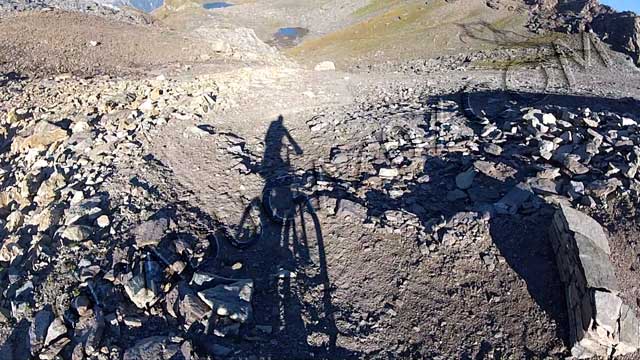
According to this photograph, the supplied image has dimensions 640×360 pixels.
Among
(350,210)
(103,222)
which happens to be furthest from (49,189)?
(350,210)

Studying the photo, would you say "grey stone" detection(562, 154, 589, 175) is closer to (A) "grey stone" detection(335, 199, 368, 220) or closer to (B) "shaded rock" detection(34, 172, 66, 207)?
(A) "grey stone" detection(335, 199, 368, 220)

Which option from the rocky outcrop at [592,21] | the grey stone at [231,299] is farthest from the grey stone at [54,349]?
the rocky outcrop at [592,21]

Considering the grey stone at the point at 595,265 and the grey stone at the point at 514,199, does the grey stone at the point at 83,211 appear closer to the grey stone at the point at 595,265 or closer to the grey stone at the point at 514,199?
the grey stone at the point at 514,199

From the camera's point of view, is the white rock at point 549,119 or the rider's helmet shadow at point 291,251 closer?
the rider's helmet shadow at point 291,251

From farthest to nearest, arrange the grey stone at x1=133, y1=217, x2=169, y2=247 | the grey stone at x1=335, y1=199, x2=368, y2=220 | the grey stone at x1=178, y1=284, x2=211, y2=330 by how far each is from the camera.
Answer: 1. the grey stone at x1=335, y1=199, x2=368, y2=220
2. the grey stone at x1=133, y1=217, x2=169, y2=247
3. the grey stone at x1=178, y1=284, x2=211, y2=330

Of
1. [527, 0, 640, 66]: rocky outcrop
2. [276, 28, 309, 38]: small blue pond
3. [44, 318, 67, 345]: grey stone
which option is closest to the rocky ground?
[44, 318, 67, 345]: grey stone

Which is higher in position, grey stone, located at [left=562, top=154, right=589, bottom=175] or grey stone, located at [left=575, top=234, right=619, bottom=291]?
grey stone, located at [left=575, top=234, right=619, bottom=291]

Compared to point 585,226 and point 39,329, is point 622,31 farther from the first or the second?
point 39,329
